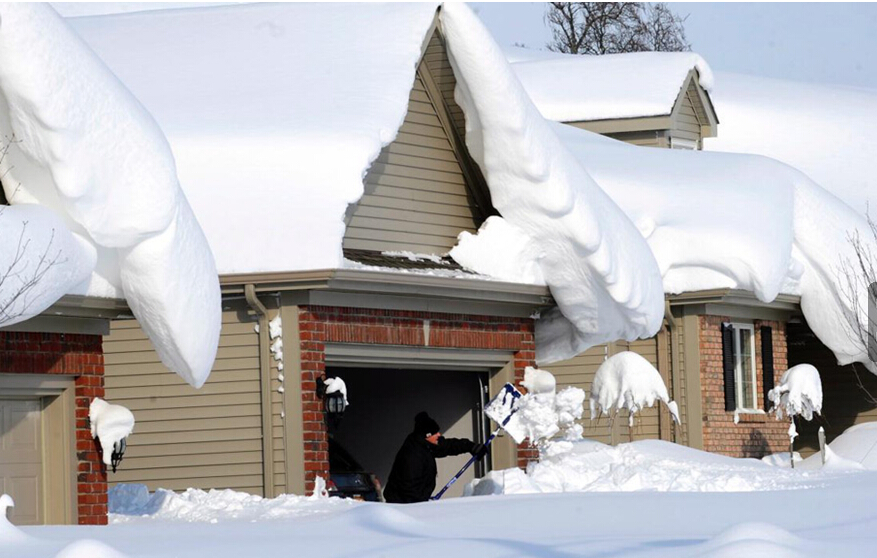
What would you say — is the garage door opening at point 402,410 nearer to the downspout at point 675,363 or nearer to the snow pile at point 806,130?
the downspout at point 675,363

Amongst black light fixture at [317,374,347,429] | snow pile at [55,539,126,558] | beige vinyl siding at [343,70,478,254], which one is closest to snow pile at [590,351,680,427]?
beige vinyl siding at [343,70,478,254]

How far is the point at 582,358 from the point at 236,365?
744 cm

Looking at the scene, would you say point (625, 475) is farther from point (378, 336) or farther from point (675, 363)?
point (675, 363)

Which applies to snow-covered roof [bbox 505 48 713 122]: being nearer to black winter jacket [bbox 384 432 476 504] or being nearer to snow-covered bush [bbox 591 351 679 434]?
snow-covered bush [bbox 591 351 679 434]

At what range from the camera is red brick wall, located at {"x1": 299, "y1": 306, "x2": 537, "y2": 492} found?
14875mm

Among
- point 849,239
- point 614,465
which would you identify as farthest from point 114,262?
point 849,239

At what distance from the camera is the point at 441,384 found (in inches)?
752

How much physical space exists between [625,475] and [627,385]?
7.79ft

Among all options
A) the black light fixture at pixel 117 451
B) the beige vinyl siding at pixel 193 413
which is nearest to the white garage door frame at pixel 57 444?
the black light fixture at pixel 117 451

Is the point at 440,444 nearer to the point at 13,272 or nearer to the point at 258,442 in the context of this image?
the point at 258,442

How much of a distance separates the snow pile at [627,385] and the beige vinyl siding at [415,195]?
2318 millimetres

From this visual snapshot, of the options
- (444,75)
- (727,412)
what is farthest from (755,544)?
(727,412)

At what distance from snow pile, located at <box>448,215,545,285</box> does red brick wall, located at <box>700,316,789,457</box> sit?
4.77m

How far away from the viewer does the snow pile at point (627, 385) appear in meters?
17.8
